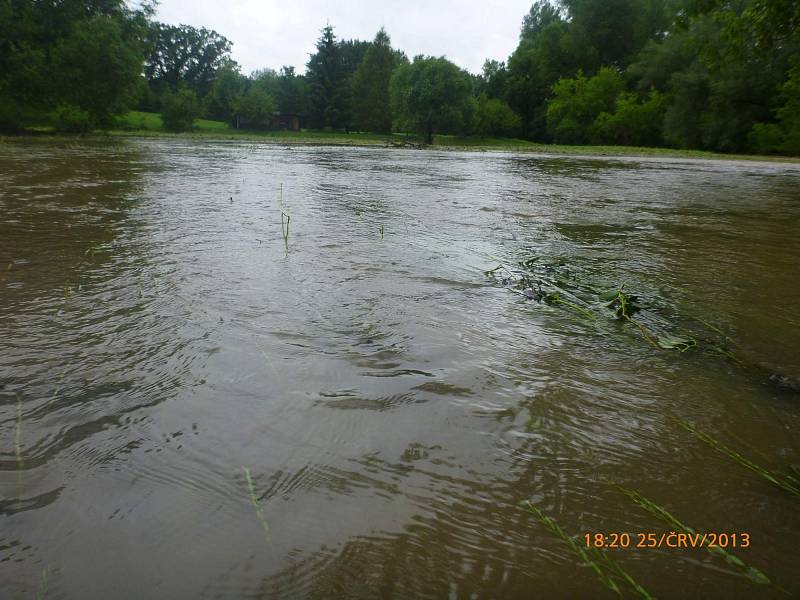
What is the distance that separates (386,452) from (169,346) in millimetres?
1360

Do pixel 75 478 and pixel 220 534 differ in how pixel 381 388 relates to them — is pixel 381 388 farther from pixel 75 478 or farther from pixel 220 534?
pixel 75 478

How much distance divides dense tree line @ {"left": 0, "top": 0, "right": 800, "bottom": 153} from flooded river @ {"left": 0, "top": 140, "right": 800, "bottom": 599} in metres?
13.2

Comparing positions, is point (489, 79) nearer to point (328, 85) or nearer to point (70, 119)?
point (328, 85)

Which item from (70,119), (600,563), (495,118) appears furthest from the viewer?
(495,118)

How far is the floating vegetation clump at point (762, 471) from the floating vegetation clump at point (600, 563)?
75cm

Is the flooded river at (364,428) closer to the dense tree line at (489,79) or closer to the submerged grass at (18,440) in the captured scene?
the submerged grass at (18,440)

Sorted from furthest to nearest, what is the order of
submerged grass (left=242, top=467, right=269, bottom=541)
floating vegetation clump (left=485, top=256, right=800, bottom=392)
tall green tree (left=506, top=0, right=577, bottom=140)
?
tall green tree (left=506, top=0, right=577, bottom=140), floating vegetation clump (left=485, top=256, right=800, bottom=392), submerged grass (left=242, top=467, right=269, bottom=541)

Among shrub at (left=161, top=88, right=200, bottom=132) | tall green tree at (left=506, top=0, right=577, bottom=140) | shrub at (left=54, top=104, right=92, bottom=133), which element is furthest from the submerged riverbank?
tall green tree at (left=506, top=0, right=577, bottom=140)

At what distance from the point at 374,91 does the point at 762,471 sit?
7344 cm

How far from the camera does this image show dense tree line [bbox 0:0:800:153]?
31453 millimetres

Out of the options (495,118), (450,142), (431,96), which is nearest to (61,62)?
(431,96)

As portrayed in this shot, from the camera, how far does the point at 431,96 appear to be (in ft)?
175

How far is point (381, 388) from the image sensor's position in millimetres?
2115

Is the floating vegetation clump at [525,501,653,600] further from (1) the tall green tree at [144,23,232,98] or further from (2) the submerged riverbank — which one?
(1) the tall green tree at [144,23,232,98]
